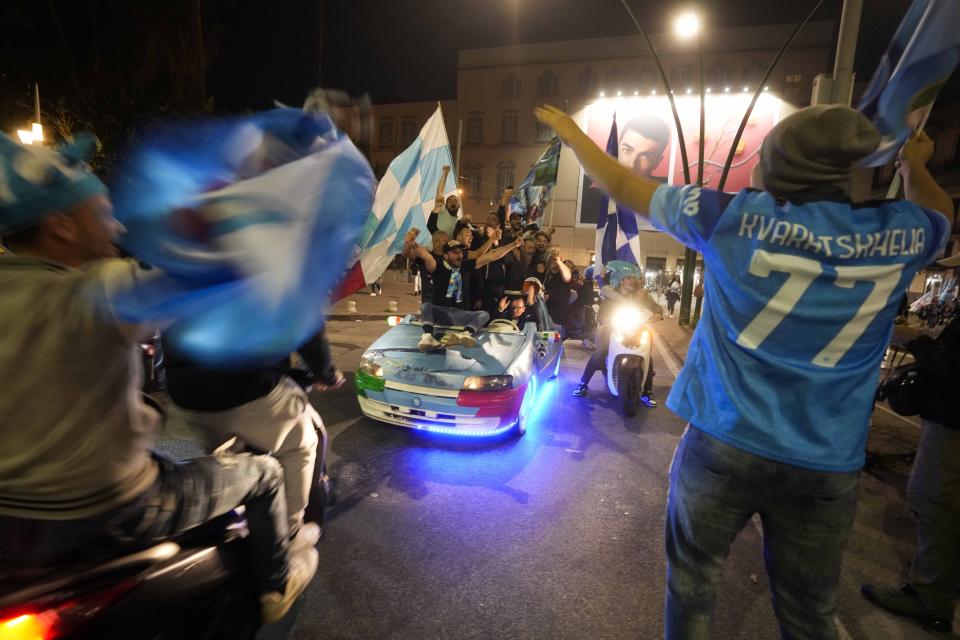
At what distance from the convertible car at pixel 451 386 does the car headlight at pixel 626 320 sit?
1552mm

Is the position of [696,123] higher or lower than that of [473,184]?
higher

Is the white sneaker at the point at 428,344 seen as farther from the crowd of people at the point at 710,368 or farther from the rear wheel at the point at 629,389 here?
the crowd of people at the point at 710,368

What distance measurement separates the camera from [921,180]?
185 cm

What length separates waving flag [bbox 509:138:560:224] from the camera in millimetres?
8711

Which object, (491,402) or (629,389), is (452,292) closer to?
(491,402)

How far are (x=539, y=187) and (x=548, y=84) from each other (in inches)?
1529

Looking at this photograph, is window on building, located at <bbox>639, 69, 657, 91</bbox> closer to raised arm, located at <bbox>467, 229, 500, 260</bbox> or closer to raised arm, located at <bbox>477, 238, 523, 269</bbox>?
raised arm, located at <bbox>467, 229, 500, 260</bbox>

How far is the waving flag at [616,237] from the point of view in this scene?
24.2 ft

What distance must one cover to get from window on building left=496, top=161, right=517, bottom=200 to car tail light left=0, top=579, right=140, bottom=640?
45.7 metres

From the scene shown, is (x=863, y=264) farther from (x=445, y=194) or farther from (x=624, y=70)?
(x=624, y=70)

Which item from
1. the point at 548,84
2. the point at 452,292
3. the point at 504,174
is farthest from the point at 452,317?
the point at 548,84

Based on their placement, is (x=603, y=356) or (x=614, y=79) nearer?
(x=603, y=356)

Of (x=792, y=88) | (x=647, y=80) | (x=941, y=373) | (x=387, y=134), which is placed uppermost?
(x=647, y=80)

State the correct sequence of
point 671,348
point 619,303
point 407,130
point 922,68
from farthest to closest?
point 407,130
point 671,348
point 619,303
point 922,68
